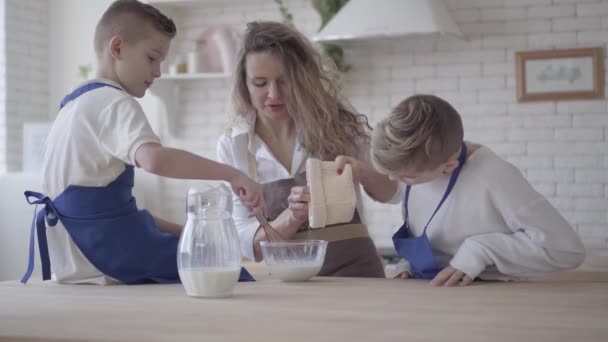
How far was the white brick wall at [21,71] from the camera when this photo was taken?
4.54m

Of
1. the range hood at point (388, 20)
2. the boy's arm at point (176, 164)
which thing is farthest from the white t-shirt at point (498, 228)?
the range hood at point (388, 20)

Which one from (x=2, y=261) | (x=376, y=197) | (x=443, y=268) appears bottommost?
(x=2, y=261)

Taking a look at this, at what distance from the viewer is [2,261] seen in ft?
13.6

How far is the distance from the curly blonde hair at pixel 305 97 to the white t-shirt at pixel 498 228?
50 cm

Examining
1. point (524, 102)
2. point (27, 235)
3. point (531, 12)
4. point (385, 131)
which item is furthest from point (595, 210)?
point (27, 235)

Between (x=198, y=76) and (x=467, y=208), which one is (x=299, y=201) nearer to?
(x=467, y=208)

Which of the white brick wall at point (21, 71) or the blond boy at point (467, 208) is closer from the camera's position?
the blond boy at point (467, 208)

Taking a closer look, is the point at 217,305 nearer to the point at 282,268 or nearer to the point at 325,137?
the point at 282,268

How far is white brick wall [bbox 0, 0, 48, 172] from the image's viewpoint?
14.9 ft

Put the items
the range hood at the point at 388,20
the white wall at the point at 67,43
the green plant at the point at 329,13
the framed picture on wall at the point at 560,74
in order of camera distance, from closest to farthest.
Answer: the range hood at the point at 388,20
the framed picture on wall at the point at 560,74
the green plant at the point at 329,13
the white wall at the point at 67,43

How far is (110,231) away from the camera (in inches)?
71.9

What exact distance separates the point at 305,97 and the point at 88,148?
2.51 feet

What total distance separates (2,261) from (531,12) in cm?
310

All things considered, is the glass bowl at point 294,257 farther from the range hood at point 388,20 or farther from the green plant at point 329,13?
the green plant at point 329,13
